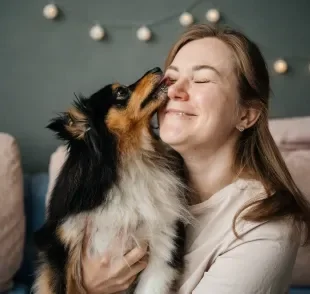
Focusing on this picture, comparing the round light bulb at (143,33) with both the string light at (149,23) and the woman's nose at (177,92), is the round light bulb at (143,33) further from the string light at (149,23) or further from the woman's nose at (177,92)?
the woman's nose at (177,92)

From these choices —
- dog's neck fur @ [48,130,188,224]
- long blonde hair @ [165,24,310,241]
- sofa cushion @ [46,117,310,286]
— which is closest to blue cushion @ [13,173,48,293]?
sofa cushion @ [46,117,310,286]

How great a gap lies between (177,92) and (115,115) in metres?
0.22

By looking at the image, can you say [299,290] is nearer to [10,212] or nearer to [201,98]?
[201,98]

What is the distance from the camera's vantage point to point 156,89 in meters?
1.44

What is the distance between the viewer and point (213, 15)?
2467mm

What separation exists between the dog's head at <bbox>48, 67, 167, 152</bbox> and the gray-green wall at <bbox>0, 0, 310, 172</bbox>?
1.01 metres

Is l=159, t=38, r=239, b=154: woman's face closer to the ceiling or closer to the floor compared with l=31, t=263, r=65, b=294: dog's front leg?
closer to the ceiling

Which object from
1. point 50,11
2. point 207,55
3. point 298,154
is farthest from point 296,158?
point 50,11

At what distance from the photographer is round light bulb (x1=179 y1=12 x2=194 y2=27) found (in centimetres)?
244

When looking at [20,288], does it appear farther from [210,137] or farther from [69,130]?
[210,137]

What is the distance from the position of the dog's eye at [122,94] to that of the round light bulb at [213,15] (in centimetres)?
120

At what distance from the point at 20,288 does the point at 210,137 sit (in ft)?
3.97

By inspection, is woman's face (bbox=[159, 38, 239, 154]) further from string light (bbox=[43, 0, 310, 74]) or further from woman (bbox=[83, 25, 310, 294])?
string light (bbox=[43, 0, 310, 74])

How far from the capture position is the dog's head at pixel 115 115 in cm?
139
